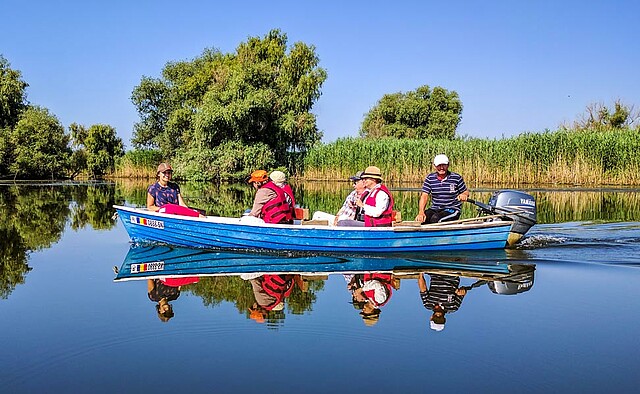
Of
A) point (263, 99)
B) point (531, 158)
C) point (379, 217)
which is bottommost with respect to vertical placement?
point (379, 217)

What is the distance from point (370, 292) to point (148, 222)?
506 cm

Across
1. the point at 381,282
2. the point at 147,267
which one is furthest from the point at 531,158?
the point at 147,267

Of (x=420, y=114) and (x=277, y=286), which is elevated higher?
(x=420, y=114)

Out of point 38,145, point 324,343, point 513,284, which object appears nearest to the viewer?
point 324,343

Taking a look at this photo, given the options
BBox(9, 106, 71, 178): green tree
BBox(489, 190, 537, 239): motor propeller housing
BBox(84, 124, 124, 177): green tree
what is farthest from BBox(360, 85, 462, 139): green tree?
BBox(489, 190, 537, 239): motor propeller housing

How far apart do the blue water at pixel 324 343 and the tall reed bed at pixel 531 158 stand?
23139 millimetres

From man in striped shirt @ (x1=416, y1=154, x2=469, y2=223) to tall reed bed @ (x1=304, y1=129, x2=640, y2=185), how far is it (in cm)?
2084

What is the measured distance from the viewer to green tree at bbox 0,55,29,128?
47.8 metres

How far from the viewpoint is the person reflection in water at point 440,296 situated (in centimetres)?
631

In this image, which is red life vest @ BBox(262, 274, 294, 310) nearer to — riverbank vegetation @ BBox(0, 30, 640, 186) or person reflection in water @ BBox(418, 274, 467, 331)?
person reflection in water @ BBox(418, 274, 467, 331)

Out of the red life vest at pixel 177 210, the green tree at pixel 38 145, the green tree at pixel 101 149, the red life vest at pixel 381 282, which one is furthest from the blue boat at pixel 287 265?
the green tree at pixel 101 149

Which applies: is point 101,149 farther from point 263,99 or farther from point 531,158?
point 531,158

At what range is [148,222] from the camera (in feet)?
37.1

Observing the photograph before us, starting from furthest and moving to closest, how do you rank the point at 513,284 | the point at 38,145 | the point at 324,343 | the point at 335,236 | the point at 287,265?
the point at 38,145
the point at 335,236
the point at 287,265
the point at 513,284
the point at 324,343
